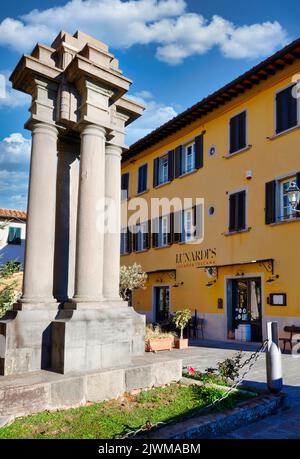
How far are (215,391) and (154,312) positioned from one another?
14020 mm

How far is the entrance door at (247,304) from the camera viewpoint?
1385 cm

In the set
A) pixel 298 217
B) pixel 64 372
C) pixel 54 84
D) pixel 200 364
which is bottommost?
pixel 200 364

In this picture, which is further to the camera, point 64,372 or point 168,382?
point 168,382

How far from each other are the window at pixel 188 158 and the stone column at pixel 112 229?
34.8 ft

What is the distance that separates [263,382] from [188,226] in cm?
1044

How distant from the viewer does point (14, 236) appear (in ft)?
109

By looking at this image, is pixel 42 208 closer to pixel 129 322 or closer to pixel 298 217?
pixel 129 322

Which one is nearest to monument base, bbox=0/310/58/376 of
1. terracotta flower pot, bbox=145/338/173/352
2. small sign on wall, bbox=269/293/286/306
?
terracotta flower pot, bbox=145/338/173/352

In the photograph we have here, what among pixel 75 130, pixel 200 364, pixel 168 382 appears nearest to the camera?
pixel 168 382

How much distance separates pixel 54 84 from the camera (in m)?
6.60

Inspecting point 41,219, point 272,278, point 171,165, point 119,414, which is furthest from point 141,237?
point 119,414

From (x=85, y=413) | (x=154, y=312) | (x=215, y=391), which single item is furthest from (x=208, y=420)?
(x=154, y=312)

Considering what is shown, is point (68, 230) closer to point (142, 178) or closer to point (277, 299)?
point (277, 299)

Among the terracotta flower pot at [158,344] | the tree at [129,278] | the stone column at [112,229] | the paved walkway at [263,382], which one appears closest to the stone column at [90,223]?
the stone column at [112,229]
